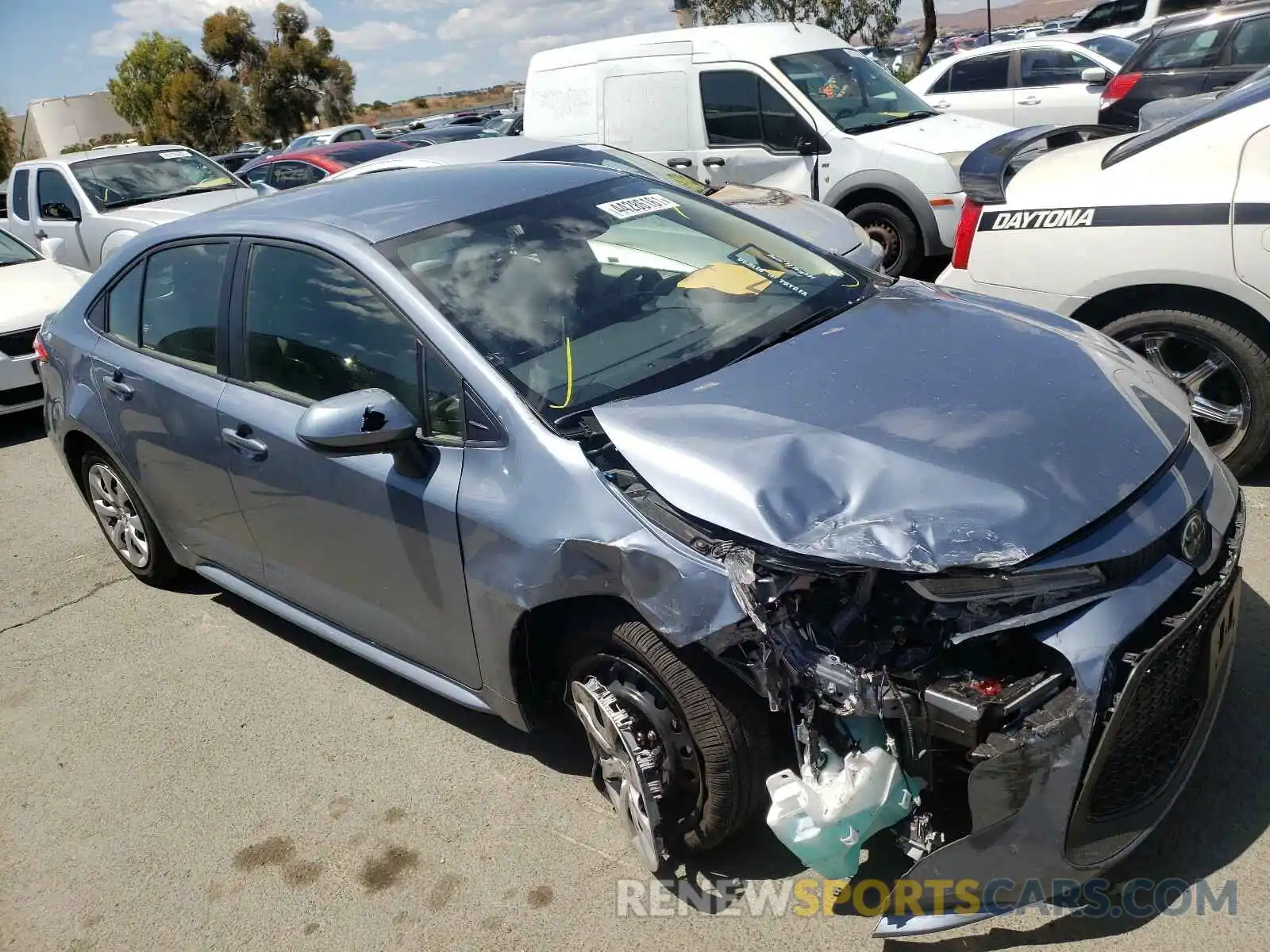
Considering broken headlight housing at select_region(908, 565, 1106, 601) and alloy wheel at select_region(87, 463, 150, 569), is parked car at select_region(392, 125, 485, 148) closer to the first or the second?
alloy wheel at select_region(87, 463, 150, 569)

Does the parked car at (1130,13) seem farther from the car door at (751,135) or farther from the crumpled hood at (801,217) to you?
the crumpled hood at (801,217)

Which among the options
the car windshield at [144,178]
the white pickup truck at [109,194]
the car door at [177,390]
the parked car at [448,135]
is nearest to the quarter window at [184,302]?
the car door at [177,390]

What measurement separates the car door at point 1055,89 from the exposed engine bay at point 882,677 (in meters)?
9.88

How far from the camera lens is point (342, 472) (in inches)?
121

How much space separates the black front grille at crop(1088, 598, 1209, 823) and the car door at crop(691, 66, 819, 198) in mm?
6457

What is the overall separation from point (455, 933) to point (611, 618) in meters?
0.92

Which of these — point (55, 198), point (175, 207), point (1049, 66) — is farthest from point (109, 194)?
point (1049, 66)

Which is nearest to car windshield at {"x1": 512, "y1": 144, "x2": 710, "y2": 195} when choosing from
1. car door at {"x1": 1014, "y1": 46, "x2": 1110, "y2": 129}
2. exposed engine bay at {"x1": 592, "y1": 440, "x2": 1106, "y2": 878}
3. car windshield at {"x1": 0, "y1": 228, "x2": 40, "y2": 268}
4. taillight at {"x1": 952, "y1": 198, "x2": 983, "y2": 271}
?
taillight at {"x1": 952, "y1": 198, "x2": 983, "y2": 271}

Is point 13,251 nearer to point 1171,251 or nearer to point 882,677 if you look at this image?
point 1171,251

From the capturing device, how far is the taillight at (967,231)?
14.8 ft

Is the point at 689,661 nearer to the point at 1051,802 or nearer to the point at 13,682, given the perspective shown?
the point at 1051,802

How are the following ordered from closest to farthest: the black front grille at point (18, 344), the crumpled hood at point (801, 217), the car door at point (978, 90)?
the crumpled hood at point (801, 217) → the black front grille at point (18, 344) → the car door at point (978, 90)

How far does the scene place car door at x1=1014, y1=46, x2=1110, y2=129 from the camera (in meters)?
10.8

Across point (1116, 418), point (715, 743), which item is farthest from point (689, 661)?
point (1116, 418)
